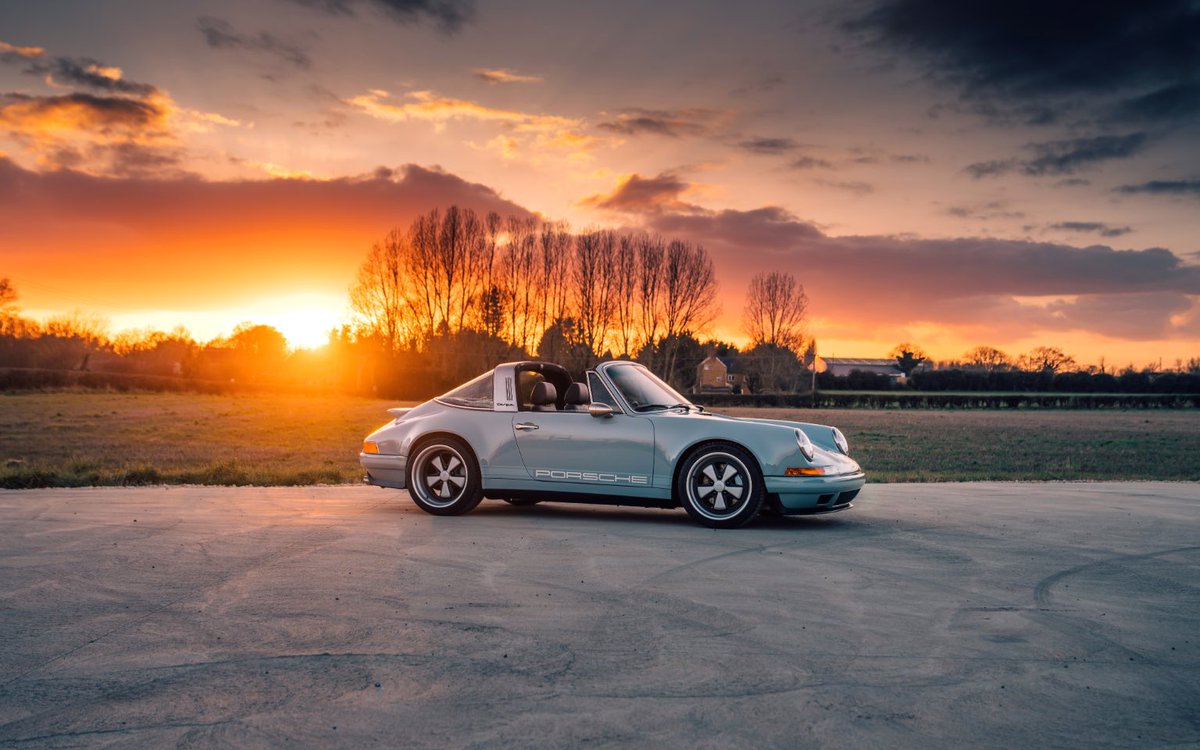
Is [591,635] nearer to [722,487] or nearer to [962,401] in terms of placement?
[722,487]

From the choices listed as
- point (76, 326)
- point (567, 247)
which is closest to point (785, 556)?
point (567, 247)

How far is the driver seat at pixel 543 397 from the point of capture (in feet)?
30.3

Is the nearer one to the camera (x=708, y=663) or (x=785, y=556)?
(x=708, y=663)

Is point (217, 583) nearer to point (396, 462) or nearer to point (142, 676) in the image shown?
point (142, 676)

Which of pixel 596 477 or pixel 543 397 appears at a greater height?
pixel 543 397

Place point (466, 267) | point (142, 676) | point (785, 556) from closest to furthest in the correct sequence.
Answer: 1. point (142, 676)
2. point (785, 556)
3. point (466, 267)

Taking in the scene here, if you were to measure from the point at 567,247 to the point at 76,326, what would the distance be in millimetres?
46690

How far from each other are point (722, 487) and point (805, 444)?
0.84 meters

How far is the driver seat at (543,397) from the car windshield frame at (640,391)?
690 millimetres

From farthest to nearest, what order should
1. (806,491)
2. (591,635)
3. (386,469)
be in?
(386,469), (806,491), (591,635)

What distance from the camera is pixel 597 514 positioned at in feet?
31.4

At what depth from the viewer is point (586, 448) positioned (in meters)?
8.81

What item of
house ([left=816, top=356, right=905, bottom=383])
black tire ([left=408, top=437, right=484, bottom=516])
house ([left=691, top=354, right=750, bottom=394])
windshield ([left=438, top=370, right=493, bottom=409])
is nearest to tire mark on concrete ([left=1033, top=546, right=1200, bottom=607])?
black tire ([left=408, top=437, right=484, bottom=516])

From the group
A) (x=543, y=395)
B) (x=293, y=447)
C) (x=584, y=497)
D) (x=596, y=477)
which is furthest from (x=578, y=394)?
(x=293, y=447)
